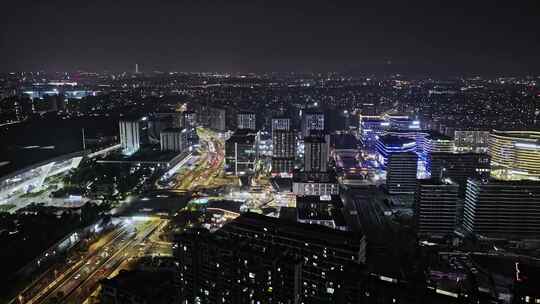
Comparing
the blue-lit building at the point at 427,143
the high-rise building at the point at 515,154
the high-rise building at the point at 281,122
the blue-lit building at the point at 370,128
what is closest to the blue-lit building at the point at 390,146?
the blue-lit building at the point at 427,143

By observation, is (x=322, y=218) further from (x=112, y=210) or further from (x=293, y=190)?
(x=112, y=210)

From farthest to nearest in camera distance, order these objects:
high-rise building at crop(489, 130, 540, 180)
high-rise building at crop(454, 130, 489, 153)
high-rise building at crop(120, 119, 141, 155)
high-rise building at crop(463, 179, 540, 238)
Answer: high-rise building at crop(120, 119, 141, 155), high-rise building at crop(454, 130, 489, 153), high-rise building at crop(489, 130, 540, 180), high-rise building at crop(463, 179, 540, 238)

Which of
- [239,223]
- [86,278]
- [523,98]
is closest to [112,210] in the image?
[86,278]

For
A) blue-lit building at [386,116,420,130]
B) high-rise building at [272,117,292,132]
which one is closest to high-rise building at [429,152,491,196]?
high-rise building at [272,117,292,132]

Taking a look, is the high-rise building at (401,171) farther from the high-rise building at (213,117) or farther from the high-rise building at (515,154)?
the high-rise building at (213,117)

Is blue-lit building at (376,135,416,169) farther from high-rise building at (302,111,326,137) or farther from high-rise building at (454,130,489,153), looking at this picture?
high-rise building at (302,111,326,137)

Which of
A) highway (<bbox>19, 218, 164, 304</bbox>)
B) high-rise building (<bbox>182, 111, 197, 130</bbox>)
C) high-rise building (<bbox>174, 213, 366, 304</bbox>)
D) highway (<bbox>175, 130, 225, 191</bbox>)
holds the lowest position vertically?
highway (<bbox>19, 218, 164, 304</bbox>)
